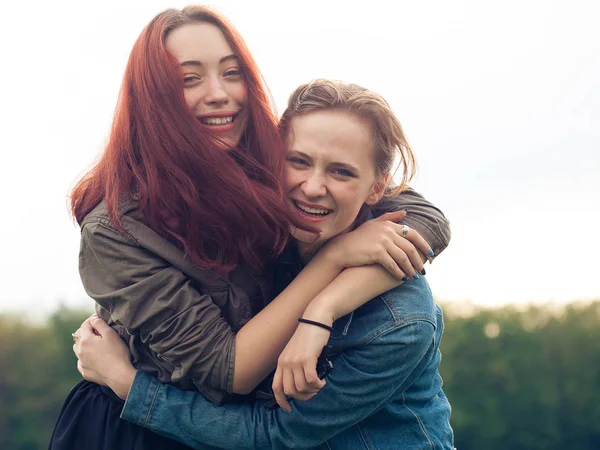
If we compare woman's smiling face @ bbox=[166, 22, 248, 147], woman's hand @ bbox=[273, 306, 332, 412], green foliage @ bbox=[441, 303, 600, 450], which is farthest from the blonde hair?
green foliage @ bbox=[441, 303, 600, 450]

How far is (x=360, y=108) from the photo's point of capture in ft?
9.04

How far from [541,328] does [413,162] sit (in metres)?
3.24

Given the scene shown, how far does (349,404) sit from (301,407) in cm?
16

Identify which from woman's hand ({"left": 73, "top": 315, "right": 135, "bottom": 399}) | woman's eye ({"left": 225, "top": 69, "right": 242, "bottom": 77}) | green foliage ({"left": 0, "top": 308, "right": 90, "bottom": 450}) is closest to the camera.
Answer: woman's hand ({"left": 73, "top": 315, "right": 135, "bottom": 399})

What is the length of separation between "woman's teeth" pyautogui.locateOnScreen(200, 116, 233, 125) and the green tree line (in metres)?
3.23

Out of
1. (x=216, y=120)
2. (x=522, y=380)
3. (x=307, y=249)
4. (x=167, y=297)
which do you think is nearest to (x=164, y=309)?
(x=167, y=297)

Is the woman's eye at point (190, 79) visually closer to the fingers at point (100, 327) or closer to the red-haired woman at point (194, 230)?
the red-haired woman at point (194, 230)

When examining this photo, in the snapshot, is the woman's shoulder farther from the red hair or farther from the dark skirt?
the dark skirt

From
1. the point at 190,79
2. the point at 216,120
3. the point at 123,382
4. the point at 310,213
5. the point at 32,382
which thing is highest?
the point at 190,79

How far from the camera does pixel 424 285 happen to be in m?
2.79

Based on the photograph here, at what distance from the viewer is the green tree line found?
18.1ft

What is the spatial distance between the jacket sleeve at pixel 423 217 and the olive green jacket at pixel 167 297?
0.59 m

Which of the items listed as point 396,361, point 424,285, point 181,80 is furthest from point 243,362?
point 181,80

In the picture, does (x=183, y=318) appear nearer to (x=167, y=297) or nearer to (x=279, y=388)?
(x=167, y=297)
